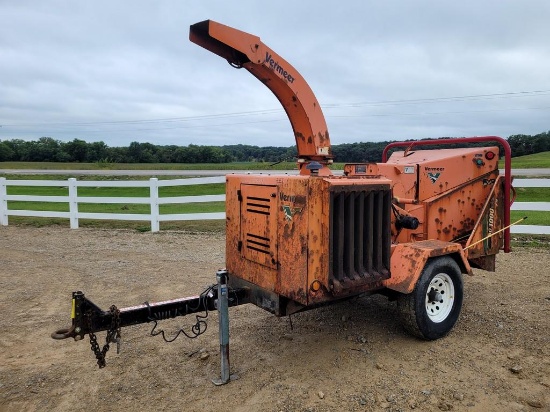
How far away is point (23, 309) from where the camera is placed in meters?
5.46

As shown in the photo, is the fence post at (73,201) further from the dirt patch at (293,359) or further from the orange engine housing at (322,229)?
the orange engine housing at (322,229)

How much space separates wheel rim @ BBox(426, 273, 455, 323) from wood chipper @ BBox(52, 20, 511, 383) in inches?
0.4

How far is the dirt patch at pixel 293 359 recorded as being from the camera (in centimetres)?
341

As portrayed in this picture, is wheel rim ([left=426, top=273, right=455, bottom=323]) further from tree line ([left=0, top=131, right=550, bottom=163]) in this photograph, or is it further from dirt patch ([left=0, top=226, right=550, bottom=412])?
tree line ([left=0, top=131, right=550, bottom=163])

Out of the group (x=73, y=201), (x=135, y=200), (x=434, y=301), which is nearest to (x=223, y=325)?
(x=434, y=301)

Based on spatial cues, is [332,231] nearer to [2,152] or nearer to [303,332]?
[303,332]

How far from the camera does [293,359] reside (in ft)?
13.4

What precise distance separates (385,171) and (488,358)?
2.19 metres

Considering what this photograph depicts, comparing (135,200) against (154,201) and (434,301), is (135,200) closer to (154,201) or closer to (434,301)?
(154,201)

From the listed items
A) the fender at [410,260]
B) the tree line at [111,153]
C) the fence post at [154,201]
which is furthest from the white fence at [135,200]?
the tree line at [111,153]

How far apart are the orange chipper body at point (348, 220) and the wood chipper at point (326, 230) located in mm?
10

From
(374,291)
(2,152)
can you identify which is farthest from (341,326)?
(2,152)

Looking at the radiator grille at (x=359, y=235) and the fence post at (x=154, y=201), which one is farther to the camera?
the fence post at (x=154, y=201)

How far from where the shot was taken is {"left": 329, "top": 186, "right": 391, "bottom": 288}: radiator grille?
11.6 ft
